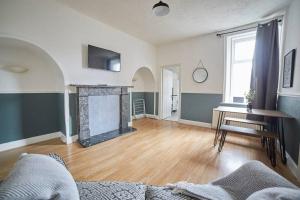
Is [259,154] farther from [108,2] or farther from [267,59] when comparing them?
[108,2]

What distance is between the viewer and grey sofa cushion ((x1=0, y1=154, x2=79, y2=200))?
521 mm

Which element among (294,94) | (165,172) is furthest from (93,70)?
(294,94)

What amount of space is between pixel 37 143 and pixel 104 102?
160cm

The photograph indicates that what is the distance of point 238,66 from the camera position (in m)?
4.03

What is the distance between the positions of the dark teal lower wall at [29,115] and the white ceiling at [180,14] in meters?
2.04

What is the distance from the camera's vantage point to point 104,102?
12.0 feet

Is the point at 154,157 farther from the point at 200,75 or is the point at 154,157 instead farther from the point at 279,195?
the point at 200,75

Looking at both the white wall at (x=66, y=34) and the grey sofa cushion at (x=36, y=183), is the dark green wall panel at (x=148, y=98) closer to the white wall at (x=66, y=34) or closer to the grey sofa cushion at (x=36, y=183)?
the white wall at (x=66, y=34)

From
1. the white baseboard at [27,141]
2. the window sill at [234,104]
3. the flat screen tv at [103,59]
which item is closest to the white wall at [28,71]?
the flat screen tv at [103,59]

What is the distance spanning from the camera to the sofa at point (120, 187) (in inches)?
21.8

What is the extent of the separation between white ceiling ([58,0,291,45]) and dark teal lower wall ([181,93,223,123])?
6.18 ft

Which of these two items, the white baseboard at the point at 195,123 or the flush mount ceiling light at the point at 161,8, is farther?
the white baseboard at the point at 195,123

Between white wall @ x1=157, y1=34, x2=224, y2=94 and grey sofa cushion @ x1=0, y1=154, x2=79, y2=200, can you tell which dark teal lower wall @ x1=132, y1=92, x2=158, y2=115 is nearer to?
white wall @ x1=157, y1=34, x2=224, y2=94

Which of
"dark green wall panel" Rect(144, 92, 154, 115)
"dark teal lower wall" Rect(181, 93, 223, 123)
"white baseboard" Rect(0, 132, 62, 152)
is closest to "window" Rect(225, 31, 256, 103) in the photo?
"dark teal lower wall" Rect(181, 93, 223, 123)
